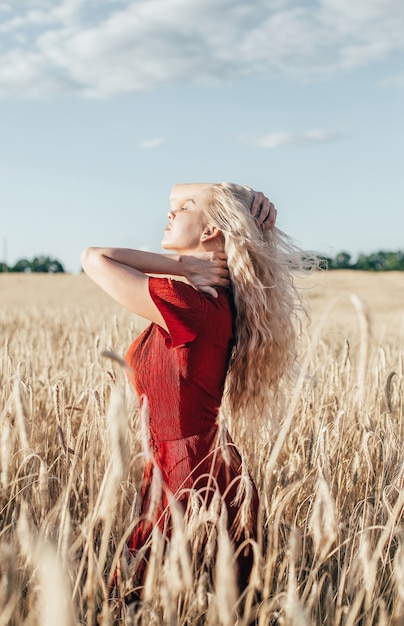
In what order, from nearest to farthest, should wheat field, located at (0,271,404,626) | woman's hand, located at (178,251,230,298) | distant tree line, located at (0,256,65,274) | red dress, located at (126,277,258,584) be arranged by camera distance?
wheat field, located at (0,271,404,626) → red dress, located at (126,277,258,584) → woman's hand, located at (178,251,230,298) → distant tree line, located at (0,256,65,274)

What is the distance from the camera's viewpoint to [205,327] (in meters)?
1.58

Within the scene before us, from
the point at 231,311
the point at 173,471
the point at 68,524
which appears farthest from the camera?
the point at 231,311

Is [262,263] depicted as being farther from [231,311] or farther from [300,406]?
[300,406]

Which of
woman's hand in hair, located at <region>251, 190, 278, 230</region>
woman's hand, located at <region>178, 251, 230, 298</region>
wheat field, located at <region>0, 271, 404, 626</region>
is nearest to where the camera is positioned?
wheat field, located at <region>0, 271, 404, 626</region>

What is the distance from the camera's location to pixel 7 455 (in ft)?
3.48

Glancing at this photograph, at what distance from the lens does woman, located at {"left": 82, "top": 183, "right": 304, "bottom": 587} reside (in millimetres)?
1550

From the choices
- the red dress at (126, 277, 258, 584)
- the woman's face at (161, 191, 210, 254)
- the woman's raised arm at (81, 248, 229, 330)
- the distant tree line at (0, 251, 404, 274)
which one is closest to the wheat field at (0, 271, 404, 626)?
the red dress at (126, 277, 258, 584)

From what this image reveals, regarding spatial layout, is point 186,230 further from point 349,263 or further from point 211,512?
point 349,263

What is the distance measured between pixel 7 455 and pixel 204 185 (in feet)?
3.25

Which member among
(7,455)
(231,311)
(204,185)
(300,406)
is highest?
(204,185)

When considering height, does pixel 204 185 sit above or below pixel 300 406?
above

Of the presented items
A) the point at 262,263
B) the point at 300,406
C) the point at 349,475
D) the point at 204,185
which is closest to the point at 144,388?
the point at 262,263

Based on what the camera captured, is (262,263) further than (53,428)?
No

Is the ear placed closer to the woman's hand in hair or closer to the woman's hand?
the woman's hand
